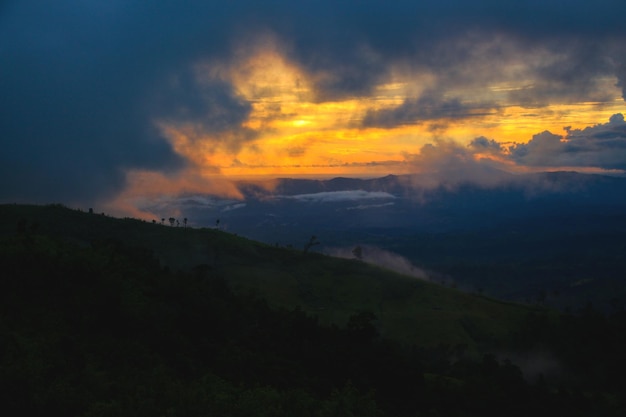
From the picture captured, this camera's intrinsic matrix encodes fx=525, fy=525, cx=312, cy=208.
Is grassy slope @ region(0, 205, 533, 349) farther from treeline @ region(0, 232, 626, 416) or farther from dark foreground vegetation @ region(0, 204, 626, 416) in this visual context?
treeline @ region(0, 232, 626, 416)

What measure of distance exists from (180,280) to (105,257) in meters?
7.26

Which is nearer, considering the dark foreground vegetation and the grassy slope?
the dark foreground vegetation

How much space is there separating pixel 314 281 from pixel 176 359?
117935 millimetres

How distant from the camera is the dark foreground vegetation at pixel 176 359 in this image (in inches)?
1037

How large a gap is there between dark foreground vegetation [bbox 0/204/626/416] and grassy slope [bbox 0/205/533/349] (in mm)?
63611

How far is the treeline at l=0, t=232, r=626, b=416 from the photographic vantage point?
26.3 meters

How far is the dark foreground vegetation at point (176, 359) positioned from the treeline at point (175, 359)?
10cm

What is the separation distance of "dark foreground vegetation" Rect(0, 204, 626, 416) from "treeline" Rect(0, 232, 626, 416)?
10 cm

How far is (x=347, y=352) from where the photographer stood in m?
42.2

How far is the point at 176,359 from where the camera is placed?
34594 millimetres

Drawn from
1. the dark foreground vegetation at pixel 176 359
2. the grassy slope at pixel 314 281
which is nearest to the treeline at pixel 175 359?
the dark foreground vegetation at pixel 176 359

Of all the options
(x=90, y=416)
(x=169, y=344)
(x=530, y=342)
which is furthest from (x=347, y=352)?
(x=530, y=342)

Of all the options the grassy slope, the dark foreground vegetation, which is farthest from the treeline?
the grassy slope

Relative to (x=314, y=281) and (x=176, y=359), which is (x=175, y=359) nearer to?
(x=176, y=359)
